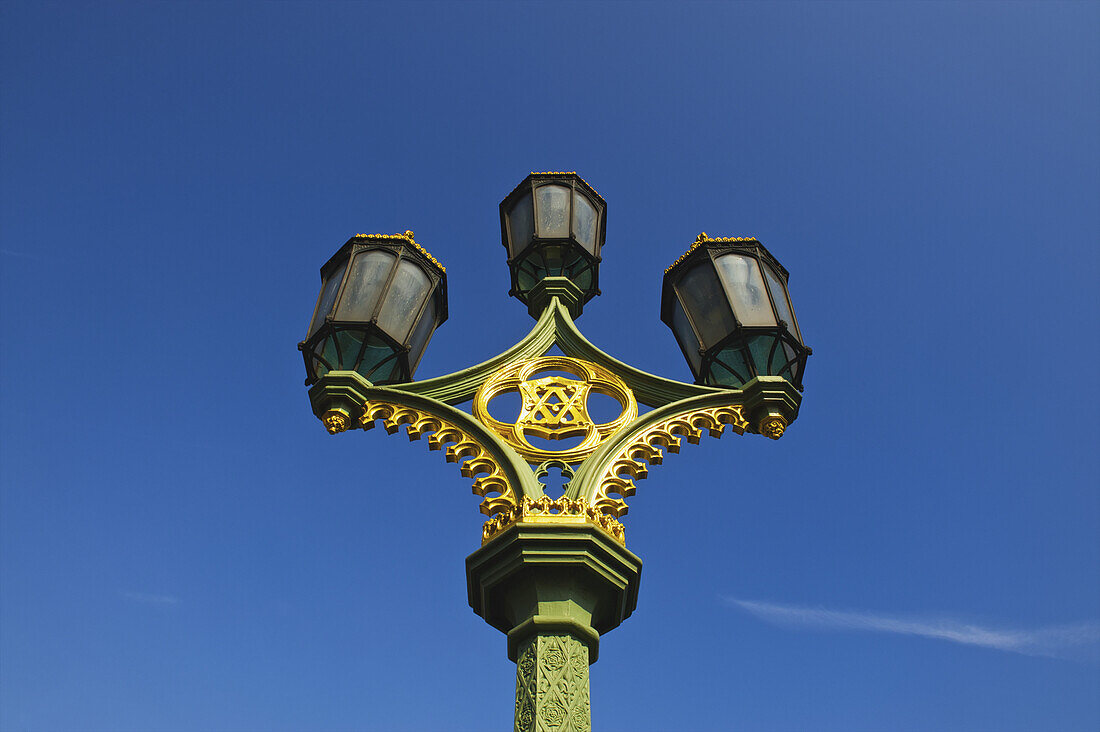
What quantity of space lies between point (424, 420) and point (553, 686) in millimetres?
1749

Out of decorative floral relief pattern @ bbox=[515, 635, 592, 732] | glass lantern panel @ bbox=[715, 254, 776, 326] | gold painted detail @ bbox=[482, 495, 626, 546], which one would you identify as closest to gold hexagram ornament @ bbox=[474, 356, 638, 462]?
gold painted detail @ bbox=[482, 495, 626, 546]

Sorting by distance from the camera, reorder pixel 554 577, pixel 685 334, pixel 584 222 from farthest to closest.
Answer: pixel 584 222
pixel 685 334
pixel 554 577

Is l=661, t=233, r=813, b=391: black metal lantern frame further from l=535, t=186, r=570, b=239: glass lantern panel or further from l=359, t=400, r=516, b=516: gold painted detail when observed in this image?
l=359, t=400, r=516, b=516: gold painted detail

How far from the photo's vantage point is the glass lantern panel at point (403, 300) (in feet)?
18.2

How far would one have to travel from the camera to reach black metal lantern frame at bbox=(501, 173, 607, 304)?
6.67 metres

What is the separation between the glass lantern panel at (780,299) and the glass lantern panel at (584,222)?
1364 mm

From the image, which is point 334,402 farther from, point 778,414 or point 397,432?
point 778,414

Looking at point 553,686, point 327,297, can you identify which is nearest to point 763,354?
point 553,686

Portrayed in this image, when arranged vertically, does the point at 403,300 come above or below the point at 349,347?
above

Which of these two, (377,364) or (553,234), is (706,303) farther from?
(377,364)

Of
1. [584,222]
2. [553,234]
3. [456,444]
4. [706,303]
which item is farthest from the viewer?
[584,222]

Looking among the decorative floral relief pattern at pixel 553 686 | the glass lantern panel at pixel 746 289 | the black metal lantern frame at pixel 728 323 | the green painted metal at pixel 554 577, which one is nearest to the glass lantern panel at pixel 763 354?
the black metal lantern frame at pixel 728 323

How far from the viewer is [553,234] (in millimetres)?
6633

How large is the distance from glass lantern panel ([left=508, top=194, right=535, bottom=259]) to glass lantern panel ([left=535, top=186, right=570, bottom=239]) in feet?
0.29
